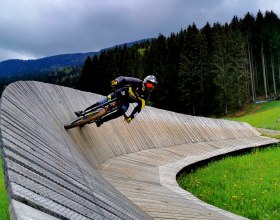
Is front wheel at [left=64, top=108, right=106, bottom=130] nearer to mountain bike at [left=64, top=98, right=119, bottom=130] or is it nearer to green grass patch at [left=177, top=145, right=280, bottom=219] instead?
mountain bike at [left=64, top=98, right=119, bottom=130]

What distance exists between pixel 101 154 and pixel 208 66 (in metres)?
54.4

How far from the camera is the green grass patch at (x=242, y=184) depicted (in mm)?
10039

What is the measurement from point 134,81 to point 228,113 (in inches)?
1978

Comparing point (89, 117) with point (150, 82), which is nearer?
point (150, 82)

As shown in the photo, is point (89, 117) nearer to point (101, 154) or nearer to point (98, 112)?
point (98, 112)

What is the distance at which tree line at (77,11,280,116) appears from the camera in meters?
63.9

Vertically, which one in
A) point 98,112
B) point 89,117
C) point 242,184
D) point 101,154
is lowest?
point 242,184

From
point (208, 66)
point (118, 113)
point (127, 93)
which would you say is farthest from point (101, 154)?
point (208, 66)

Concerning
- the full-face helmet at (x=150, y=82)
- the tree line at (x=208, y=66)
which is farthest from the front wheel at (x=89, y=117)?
the tree line at (x=208, y=66)

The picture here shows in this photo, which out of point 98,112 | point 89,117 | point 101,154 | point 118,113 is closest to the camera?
point 118,113

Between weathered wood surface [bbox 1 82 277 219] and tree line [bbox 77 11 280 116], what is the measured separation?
1546 inches

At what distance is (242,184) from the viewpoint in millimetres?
12633

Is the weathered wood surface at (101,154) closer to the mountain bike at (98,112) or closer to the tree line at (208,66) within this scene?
the mountain bike at (98,112)

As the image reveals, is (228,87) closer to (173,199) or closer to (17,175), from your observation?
(173,199)
